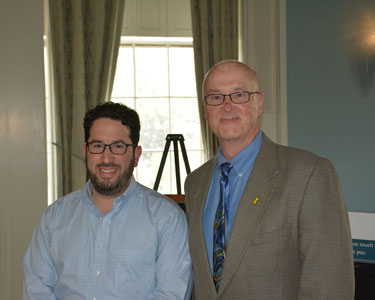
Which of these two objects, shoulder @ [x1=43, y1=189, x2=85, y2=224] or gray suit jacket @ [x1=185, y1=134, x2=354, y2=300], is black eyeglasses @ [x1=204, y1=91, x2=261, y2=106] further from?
shoulder @ [x1=43, y1=189, x2=85, y2=224]

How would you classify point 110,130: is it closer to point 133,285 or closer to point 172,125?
point 133,285

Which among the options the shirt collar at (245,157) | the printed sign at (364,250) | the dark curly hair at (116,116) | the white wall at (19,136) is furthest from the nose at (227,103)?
the white wall at (19,136)

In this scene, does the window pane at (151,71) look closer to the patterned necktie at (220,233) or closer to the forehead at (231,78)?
the forehead at (231,78)

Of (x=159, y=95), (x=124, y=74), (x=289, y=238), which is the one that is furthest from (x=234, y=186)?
(x=124, y=74)

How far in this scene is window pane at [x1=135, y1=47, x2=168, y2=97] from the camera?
16.8 feet

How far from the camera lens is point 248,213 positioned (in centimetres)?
171

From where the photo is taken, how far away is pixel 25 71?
12.2ft

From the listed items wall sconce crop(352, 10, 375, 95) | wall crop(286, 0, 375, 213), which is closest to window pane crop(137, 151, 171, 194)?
wall crop(286, 0, 375, 213)

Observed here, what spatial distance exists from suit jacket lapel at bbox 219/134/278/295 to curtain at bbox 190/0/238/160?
3202 mm

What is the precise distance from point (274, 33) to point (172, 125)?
1.55 meters

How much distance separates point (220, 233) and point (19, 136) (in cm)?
241

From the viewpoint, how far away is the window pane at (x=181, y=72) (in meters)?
5.17

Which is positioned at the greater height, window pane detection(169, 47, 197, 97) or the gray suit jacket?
window pane detection(169, 47, 197, 97)

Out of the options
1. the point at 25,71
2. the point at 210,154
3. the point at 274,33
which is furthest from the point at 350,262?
the point at 274,33
